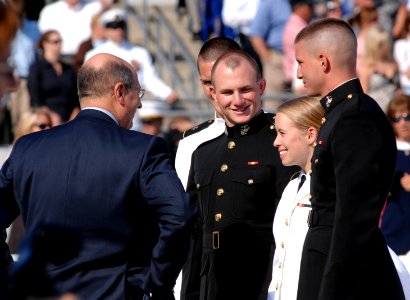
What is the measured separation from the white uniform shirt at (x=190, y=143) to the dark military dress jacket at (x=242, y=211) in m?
0.38

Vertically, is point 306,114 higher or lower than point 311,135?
higher

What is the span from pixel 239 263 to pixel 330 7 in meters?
9.35

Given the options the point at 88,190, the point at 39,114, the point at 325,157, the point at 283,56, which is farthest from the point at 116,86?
the point at 283,56

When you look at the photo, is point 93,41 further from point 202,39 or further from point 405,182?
point 405,182

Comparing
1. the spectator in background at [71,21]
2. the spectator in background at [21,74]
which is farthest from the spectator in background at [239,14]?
the spectator in background at [21,74]

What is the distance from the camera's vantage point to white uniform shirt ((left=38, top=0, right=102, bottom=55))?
13.0 meters

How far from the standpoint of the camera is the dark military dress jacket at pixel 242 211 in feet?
20.3

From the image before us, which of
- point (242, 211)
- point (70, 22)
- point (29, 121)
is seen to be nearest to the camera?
point (242, 211)

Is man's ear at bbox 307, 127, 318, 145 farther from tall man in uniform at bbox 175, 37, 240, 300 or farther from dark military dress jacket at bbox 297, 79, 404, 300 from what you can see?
tall man in uniform at bbox 175, 37, 240, 300

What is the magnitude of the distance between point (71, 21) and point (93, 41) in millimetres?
639

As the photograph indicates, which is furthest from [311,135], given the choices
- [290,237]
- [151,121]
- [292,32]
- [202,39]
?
[202,39]

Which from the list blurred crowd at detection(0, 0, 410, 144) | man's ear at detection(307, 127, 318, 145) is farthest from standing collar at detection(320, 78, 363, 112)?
blurred crowd at detection(0, 0, 410, 144)

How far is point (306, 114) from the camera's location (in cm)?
589

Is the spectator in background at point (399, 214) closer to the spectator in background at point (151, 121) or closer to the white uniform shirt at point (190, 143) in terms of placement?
the white uniform shirt at point (190, 143)
